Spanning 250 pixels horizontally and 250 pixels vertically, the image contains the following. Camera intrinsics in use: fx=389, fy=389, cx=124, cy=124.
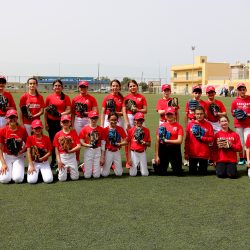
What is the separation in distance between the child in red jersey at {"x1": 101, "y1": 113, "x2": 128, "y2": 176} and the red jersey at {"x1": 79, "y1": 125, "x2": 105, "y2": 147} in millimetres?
131

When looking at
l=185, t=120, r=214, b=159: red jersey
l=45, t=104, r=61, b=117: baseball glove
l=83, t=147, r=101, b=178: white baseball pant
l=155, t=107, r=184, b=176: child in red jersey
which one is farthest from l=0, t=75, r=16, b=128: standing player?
l=185, t=120, r=214, b=159: red jersey

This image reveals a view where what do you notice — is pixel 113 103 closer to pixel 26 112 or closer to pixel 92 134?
pixel 92 134

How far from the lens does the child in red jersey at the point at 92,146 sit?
676 cm

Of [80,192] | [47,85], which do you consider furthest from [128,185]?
[47,85]

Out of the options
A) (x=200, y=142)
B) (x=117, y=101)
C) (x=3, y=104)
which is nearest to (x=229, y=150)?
(x=200, y=142)

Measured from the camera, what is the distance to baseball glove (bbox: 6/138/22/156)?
6.48 meters

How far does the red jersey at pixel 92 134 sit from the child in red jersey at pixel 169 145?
3.35ft

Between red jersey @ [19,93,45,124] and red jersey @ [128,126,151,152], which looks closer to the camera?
red jersey @ [128,126,151,152]

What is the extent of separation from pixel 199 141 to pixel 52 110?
2.79 meters

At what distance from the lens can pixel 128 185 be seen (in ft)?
20.1

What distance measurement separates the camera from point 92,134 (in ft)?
22.4

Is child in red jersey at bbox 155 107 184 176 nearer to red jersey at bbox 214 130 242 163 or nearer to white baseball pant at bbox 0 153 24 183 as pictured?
red jersey at bbox 214 130 242 163

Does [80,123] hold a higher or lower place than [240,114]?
lower

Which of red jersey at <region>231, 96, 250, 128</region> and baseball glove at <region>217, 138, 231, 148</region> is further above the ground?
red jersey at <region>231, 96, 250, 128</region>
